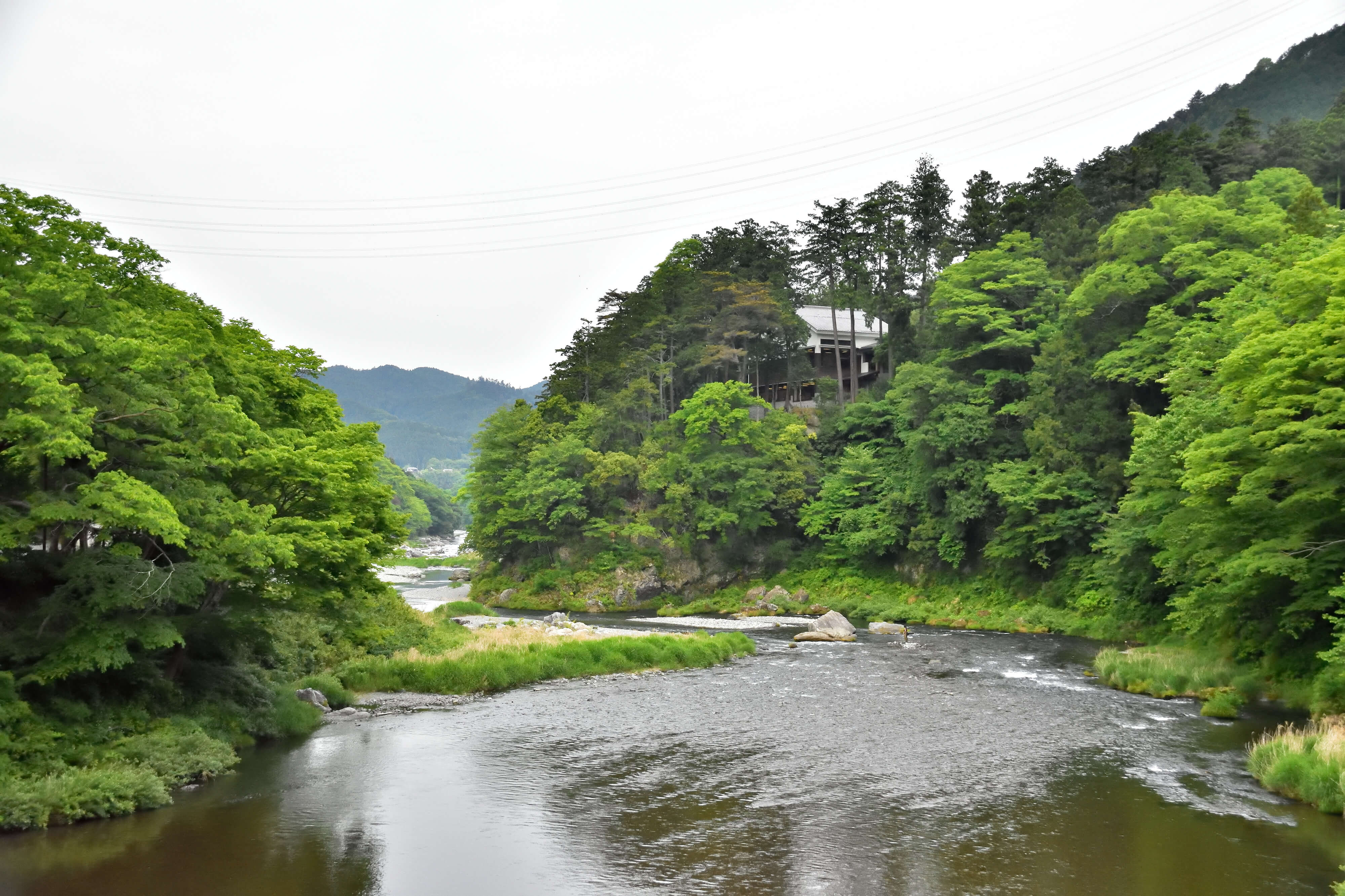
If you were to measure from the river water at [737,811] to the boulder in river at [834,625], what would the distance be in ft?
46.6

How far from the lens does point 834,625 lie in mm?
41438

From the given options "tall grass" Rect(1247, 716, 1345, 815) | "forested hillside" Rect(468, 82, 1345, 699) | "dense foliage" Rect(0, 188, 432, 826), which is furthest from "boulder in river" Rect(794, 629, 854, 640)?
"dense foliage" Rect(0, 188, 432, 826)

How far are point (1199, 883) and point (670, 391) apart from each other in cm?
5833

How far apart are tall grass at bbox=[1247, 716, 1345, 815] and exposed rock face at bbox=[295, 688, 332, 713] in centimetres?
2250

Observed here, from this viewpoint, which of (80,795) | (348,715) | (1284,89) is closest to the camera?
(80,795)

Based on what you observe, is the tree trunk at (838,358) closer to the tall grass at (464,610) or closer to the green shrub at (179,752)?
the tall grass at (464,610)

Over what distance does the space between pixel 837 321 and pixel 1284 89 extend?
67.6m

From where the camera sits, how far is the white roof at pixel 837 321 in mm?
71688

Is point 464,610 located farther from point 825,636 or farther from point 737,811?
point 737,811

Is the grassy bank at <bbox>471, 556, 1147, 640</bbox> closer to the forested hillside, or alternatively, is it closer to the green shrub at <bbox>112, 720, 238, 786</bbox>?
the forested hillside

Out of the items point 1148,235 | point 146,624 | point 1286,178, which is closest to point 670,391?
point 1148,235

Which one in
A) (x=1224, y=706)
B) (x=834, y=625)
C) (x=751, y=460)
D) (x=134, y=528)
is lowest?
(x=834, y=625)

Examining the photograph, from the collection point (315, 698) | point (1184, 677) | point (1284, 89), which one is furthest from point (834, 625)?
point (1284, 89)

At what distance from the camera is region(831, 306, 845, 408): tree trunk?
64.1 meters
